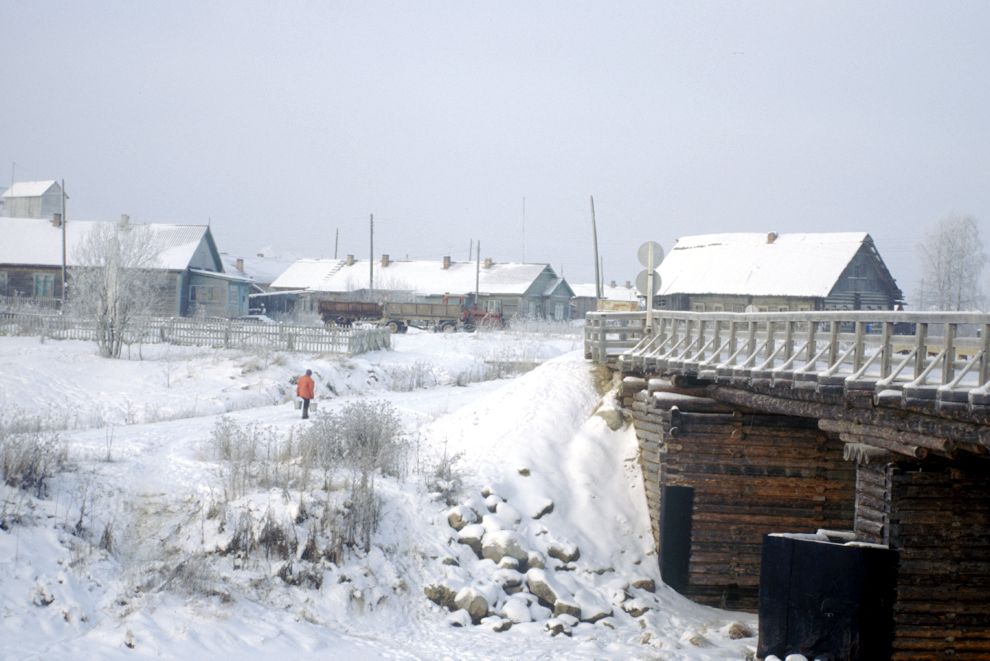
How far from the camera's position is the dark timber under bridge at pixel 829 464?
9.72 metres

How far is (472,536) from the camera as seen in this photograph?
15.2 metres

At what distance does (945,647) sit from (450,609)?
6.94m

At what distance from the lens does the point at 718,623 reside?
14422 mm

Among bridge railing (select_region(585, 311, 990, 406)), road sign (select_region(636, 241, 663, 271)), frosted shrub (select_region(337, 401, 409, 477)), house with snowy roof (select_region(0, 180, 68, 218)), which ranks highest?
house with snowy roof (select_region(0, 180, 68, 218))

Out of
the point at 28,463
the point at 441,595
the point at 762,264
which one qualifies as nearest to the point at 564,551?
the point at 441,595

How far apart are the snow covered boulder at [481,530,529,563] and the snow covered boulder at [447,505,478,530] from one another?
21.7 inches

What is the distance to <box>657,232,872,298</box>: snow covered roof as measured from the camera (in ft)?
138

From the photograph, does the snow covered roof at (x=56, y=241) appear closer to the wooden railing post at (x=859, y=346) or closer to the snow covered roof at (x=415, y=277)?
the snow covered roof at (x=415, y=277)

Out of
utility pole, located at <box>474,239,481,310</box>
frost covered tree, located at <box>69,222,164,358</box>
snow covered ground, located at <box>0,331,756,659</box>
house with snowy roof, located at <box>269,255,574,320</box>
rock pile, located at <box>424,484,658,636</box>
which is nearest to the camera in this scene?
snow covered ground, located at <box>0,331,756,659</box>

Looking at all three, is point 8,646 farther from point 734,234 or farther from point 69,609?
point 734,234

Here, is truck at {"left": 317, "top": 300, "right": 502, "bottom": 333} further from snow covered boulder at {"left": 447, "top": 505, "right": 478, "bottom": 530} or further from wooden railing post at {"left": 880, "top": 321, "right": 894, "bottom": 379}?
wooden railing post at {"left": 880, "top": 321, "right": 894, "bottom": 379}

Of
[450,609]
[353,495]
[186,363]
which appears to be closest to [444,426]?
[353,495]

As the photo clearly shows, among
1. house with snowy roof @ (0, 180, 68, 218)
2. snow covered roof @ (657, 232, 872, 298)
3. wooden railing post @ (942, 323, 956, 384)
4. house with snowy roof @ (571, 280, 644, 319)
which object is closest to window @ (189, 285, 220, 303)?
house with snowy roof @ (571, 280, 644, 319)

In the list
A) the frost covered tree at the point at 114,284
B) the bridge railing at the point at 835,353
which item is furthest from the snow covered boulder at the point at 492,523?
the frost covered tree at the point at 114,284
